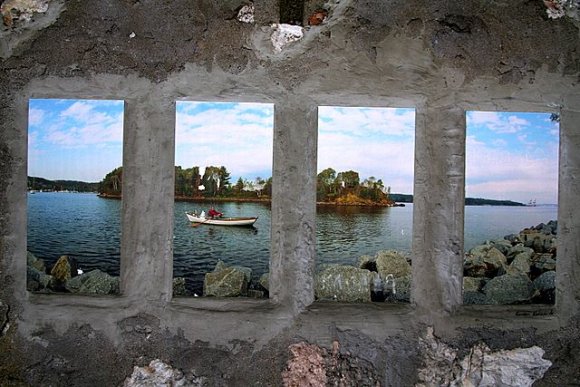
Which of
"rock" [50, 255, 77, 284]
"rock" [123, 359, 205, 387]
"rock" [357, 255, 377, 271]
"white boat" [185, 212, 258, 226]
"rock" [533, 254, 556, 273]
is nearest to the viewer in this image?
"rock" [123, 359, 205, 387]

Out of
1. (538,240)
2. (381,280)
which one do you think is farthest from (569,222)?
(538,240)

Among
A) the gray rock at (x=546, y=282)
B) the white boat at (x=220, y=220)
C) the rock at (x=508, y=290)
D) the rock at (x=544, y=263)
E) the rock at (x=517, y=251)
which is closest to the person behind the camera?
the gray rock at (x=546, y=282)

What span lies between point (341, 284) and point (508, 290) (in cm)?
152

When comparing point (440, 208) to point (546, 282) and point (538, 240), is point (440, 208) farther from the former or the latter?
point (538, 240)

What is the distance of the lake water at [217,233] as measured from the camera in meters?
6.79

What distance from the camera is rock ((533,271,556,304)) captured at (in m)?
3.57

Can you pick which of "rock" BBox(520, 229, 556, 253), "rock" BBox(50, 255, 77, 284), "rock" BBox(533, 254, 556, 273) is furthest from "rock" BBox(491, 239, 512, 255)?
"rock" BBox(50, 255, 77, 284)

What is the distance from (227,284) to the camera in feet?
13.2

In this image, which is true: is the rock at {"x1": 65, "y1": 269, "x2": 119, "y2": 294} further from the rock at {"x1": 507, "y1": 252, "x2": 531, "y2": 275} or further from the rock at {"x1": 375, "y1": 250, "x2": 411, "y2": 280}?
the rock at {"x1": 507, "y1": 252, "x2": 531, "y2": 275}

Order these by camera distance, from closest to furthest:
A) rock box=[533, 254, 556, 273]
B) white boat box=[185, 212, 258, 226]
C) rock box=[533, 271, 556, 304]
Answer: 1. rock box=[533, 271, 556, 304]
2. rock box=[533, 254, 556, 273]
3. white boat box=[185, 212, 258, 226]

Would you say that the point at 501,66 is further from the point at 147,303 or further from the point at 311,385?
the point at 147,303

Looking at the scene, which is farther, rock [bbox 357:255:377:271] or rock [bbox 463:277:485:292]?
rock [bbox 357:255:377:271]

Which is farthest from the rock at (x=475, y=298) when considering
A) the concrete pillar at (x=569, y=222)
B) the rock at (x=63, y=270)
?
Answer: the rock at (x=63, y=270)

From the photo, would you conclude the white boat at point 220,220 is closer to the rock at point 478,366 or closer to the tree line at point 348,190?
the tree line at point 348,190
